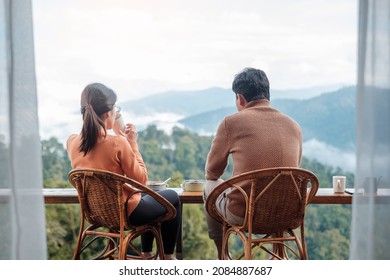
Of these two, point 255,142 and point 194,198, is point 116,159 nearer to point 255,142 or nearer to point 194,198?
point 194,198

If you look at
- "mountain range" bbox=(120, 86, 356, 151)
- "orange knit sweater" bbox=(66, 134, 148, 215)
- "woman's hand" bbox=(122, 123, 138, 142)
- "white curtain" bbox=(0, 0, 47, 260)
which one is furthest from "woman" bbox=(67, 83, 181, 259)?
"mountain range" bbox=(120, 86, 356, 151)

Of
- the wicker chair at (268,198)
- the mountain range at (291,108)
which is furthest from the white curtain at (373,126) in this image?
the mountain range at (291,108)

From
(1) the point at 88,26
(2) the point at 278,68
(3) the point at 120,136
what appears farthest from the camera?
(2) the point at 278,68

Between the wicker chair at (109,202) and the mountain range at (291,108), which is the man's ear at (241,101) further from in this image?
the mountain range at (291,108)

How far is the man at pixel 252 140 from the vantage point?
2.49 metres

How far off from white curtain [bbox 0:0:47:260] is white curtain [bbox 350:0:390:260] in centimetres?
155

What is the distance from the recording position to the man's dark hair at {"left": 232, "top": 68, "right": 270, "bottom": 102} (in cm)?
266

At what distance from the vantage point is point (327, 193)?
9.36ft

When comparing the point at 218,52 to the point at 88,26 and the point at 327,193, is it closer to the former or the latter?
the point at 88,26

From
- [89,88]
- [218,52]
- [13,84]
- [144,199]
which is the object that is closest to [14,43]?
[13,84]

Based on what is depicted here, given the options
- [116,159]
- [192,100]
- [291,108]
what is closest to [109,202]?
[116,159]

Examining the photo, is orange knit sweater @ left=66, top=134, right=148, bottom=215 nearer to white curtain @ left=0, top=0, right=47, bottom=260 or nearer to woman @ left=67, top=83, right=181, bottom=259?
woman @ left=67, top=83, right=181, bottom=259

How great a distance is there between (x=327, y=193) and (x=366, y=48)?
84 cm

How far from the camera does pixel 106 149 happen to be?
2.57 meters
